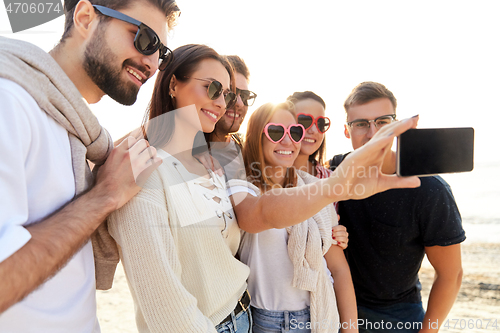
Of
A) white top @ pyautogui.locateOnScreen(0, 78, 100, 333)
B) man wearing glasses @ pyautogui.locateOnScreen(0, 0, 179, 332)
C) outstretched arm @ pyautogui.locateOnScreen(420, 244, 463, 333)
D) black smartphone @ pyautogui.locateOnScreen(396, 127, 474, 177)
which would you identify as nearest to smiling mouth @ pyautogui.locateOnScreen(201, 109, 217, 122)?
man wearing glasses @ pyautogui.locateOnScreen(0, 0, 179, 332)

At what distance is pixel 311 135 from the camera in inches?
121

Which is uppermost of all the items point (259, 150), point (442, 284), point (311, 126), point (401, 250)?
point (311, 126)

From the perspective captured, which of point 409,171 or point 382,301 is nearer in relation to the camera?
point 409,171

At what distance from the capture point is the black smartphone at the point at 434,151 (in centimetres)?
147

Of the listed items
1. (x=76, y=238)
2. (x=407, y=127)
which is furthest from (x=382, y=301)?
(x=76, y=238)

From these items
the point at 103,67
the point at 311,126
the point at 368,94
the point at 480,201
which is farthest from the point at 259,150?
the point at 480,201

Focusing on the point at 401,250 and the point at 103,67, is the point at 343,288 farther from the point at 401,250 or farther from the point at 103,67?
the point at 103,67

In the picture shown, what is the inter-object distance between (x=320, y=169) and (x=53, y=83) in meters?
2.56

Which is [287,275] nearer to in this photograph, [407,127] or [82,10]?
[407,127]

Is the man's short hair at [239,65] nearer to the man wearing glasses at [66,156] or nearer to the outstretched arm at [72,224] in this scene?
the man wearing glasses at [66,156]

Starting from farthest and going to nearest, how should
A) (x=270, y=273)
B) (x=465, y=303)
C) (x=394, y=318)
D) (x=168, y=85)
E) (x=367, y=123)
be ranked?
(x=465, y=303), (x=367, y=123), (x=394, y=318), (x=270, y=273), (x=168, y=85)

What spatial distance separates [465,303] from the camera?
5918 mm

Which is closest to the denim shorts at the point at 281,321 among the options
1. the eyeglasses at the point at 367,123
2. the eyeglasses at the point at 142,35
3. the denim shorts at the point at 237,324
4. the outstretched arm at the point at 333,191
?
the denim shorts at the point at 237,324

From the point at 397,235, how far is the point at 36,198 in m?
2.43
